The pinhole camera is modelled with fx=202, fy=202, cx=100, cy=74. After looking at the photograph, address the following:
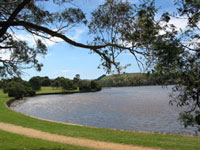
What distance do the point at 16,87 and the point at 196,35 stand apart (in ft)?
163

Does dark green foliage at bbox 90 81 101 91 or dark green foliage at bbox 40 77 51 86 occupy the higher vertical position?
dark green foliage at bbox 40 77 51 86

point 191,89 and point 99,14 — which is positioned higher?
point 99,14

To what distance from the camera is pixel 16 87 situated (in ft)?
157

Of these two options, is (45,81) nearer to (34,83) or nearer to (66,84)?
(34,83)

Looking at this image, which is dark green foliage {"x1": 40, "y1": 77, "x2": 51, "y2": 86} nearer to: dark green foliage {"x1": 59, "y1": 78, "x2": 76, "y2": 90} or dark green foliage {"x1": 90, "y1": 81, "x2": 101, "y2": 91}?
dark green foliage {"x1": 59, "y1": 78, "x2": 76, "y2": 90}

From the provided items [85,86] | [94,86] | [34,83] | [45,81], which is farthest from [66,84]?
[45,81]

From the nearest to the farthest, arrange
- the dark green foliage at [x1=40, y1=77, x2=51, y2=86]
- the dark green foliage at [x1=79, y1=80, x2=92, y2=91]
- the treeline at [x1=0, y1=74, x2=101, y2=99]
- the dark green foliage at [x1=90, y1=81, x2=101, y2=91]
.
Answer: the treeline at [x1=0, y1=74, x2=101, y2=99] < the dark green foliage at [x1=79, y1=80, x2=92, y2=91] < the dark green foliage at [x1=90, y1=81, x2=101, y2=91] < the dark green foliage at [x1=40, y1=77, x2=51, y2=86]

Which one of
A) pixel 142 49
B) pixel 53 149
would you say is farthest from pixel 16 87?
pixel 142 49

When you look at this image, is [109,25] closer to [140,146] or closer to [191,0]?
[191,0]

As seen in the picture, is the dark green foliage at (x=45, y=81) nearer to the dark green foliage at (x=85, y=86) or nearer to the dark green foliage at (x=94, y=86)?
the dark green foliage at (x=85, y=86)

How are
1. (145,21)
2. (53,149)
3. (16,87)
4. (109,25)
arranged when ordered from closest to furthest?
(145,21), (109,25), (53,149), (16,87)

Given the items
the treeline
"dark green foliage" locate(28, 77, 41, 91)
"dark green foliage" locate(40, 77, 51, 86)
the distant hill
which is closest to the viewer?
the distant hill

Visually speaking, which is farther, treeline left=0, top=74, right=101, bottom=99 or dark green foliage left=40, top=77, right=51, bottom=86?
dark green foliage left=40, top=77, right=51, bottom=86

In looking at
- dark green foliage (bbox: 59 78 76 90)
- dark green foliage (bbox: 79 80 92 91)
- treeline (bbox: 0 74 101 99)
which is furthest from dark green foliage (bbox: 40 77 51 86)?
dark green foliage (bbox: 59 78 76 90)
